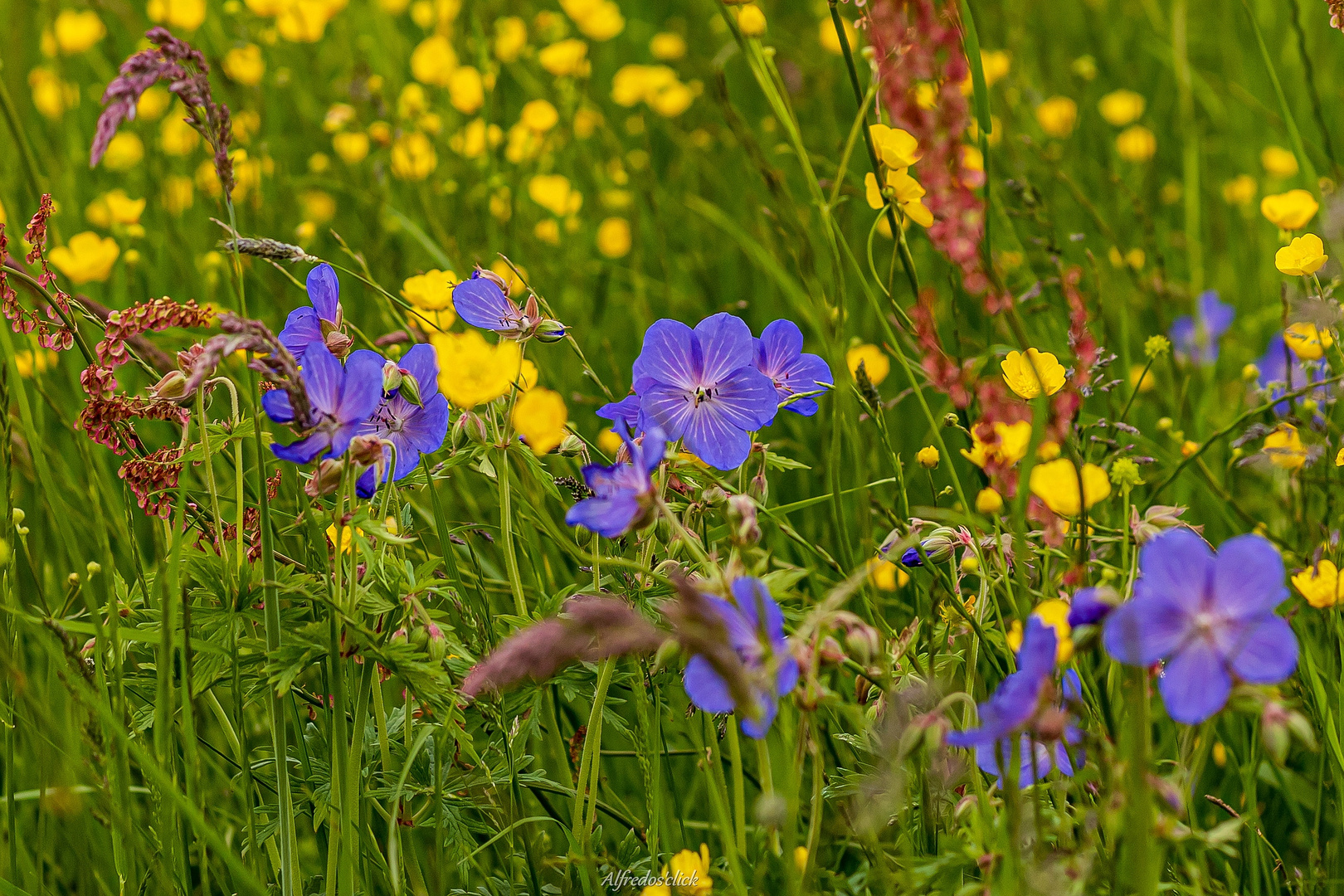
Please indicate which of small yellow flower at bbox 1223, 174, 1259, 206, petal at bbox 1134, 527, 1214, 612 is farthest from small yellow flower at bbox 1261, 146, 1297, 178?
petal at bbox 1134, 527, 1214, 612

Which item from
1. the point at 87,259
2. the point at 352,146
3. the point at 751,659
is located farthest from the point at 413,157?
the point at 751,659

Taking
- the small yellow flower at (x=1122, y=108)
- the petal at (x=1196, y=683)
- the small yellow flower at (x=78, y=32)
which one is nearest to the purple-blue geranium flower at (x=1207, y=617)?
the petal at (x=1196, y=683)

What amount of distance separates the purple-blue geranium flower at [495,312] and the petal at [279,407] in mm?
243

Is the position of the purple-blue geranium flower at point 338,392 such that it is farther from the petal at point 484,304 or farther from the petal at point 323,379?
the petal at point 484,304

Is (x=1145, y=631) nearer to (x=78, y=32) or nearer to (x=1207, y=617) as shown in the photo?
(x=1207, y=617)

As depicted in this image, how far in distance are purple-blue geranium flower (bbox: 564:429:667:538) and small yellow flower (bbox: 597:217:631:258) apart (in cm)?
216

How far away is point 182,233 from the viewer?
9.72 feet

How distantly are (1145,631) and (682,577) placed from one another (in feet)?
1.23

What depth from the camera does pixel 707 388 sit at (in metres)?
1.17

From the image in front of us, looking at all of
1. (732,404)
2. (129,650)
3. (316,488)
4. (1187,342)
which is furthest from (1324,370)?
(129,650)

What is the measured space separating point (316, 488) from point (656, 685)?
1.38 feet

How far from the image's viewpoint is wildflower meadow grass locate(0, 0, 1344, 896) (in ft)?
2.85

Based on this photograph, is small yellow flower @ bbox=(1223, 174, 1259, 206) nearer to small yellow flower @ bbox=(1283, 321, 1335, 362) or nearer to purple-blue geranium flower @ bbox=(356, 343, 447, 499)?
small yellow flower @ bbox=(1283, 321, 1335, 362)

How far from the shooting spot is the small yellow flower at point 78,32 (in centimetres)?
355
